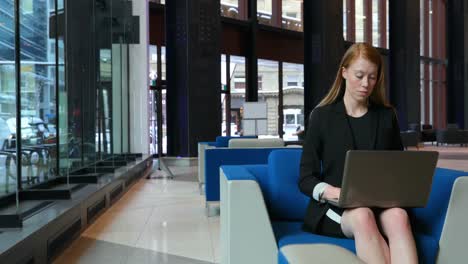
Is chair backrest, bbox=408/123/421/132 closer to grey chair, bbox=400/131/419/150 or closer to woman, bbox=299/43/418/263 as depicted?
grey chair, bbox=400/131/419/150

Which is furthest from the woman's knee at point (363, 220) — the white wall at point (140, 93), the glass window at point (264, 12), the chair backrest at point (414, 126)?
the chair backrest at point (414, 126)

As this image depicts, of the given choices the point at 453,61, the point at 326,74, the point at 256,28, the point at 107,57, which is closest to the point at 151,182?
the point at 107,57

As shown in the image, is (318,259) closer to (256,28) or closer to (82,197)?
(82,197)

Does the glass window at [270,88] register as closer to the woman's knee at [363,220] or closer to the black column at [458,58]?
the black column at [458,58]

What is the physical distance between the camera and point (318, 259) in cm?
169

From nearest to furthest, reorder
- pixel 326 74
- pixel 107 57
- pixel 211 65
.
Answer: pixel 107 57 < pixel 211 65 < pixel 326 74

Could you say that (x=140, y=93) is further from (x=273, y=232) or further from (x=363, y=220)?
(x=363, y=220)

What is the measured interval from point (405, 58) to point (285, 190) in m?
19.5

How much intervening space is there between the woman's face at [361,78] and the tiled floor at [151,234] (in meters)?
1.78

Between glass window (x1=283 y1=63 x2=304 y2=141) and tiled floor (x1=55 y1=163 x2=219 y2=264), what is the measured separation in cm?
1337

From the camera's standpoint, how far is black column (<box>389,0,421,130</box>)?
809 inches

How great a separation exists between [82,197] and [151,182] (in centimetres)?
411

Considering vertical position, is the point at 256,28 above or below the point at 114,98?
above

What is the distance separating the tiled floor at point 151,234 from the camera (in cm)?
362
